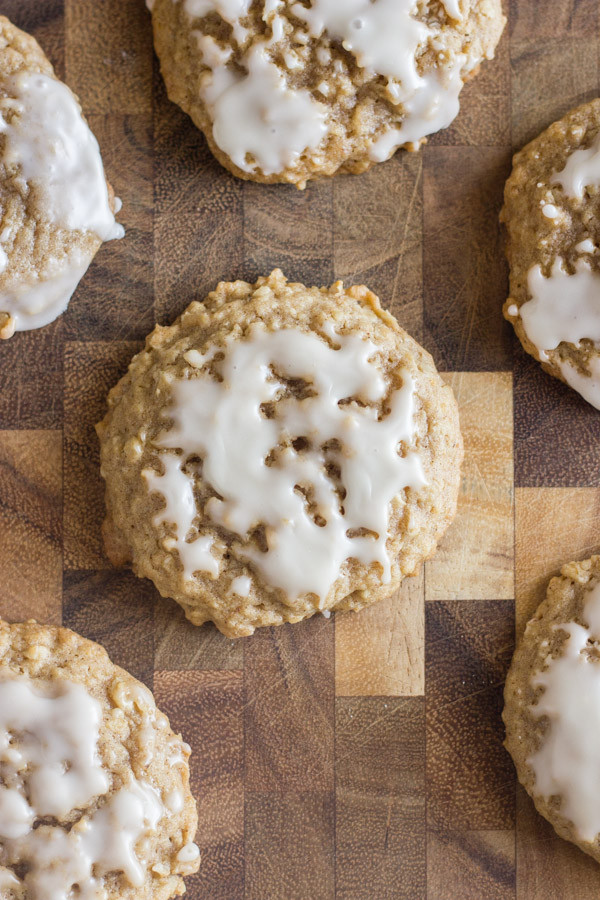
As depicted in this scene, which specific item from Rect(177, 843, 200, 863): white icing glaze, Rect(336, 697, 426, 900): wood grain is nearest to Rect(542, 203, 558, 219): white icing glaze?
Rect(336, 697, 426, 900): wood grain

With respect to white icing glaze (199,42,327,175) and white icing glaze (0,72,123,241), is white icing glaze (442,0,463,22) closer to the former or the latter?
white icing glaze (199,42,327,175)

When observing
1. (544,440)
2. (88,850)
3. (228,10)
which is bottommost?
(88,850)

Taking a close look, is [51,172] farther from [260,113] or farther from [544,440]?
[544,440]

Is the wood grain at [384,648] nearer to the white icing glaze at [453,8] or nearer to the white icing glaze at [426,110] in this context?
the white icing glaze at [426,110]

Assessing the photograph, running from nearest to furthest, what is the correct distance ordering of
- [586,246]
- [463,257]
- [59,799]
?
[59,799], [586,246], [463,257]

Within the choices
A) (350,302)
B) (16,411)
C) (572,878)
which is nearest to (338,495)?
(350,302)

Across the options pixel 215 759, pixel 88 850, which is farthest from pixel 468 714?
pixel 88 850

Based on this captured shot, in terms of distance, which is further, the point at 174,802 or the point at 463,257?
the point at 463,257

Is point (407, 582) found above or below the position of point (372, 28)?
below
